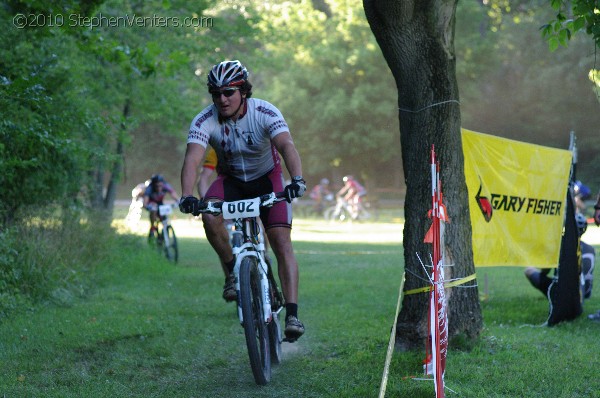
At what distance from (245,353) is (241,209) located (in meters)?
2.03

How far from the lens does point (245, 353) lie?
Result: 28.1 ft

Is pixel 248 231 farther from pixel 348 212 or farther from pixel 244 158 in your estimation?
pixel 348 212

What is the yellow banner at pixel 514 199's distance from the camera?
32.2ft

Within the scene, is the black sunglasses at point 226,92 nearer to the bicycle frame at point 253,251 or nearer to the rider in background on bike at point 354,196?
the bicycle frame at point 253,251

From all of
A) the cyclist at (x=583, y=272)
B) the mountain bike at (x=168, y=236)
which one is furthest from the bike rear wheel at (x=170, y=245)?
the cyclist at (x=583, y=272)

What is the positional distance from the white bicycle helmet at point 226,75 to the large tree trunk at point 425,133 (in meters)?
1.29

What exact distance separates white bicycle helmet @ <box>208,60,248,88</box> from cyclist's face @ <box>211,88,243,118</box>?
0.05m

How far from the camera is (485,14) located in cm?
6191

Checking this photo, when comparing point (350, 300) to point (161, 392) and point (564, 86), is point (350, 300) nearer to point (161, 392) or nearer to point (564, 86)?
point (161, 392)

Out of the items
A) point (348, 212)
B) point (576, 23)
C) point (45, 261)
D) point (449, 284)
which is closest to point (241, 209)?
point (449, 284)

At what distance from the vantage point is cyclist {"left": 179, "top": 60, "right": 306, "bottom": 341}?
24.2 feet

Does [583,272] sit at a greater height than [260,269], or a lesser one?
lesser

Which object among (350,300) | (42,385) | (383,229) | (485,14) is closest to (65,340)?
(42,385)

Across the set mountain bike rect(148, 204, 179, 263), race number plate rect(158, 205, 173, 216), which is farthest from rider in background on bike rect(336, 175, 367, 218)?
race number plate rect(158, 205, 173, 216)
